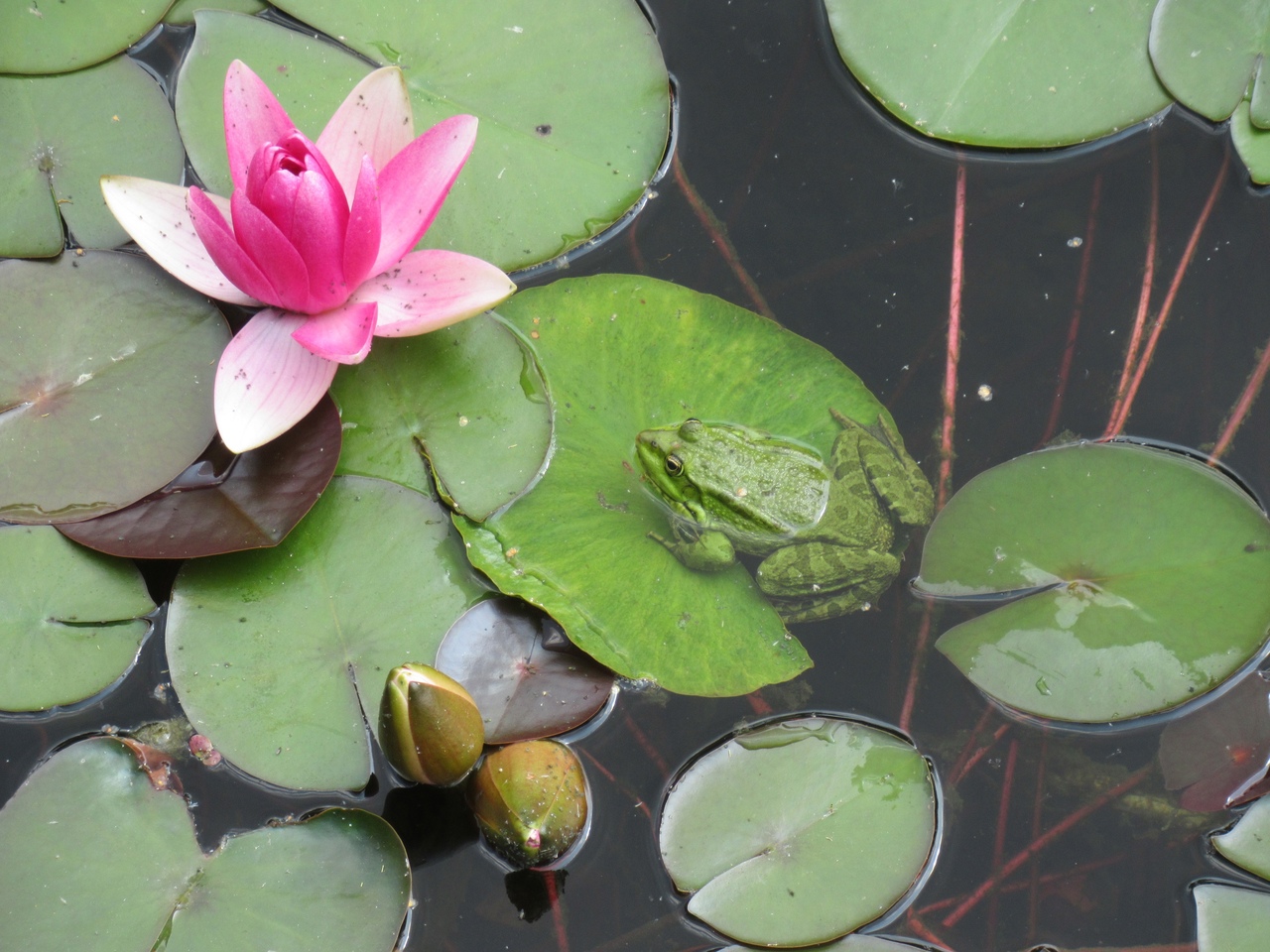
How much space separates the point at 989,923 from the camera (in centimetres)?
253

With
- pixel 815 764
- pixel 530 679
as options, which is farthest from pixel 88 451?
pixel 815 764

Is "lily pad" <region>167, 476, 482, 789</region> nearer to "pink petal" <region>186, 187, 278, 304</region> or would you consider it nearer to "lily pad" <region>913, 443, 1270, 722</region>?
"pink petal" <region>186, 187, 278, 304</region>

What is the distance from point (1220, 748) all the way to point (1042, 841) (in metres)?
0.65

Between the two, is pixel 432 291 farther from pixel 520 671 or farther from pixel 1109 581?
pixel 1109 581

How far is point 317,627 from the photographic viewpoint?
239 cm

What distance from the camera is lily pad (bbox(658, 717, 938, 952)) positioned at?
233 cm

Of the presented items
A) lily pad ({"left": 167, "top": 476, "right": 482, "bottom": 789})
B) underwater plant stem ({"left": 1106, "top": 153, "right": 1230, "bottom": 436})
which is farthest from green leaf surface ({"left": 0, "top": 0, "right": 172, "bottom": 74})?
underwater plant stem ({"left": 1106, "top": 153, "right": 1230, "bottom": 436})

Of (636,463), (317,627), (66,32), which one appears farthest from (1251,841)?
(66,32)

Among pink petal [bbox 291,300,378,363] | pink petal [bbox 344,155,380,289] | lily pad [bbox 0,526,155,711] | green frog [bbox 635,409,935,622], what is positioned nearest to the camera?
pink petal [bbox 344,155,380,289]

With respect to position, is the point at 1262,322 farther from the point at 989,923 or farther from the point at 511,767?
the point at 511,767

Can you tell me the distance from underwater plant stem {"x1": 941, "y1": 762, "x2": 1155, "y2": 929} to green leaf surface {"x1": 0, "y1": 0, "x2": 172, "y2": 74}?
3.91 meters

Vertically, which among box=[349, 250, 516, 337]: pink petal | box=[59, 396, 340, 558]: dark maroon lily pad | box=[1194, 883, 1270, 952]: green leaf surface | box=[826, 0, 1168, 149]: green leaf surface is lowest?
box=[1194, 883, 1270, 952]: green leaf surface

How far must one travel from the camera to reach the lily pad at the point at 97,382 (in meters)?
2.35

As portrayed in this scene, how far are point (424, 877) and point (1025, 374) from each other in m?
2.71
